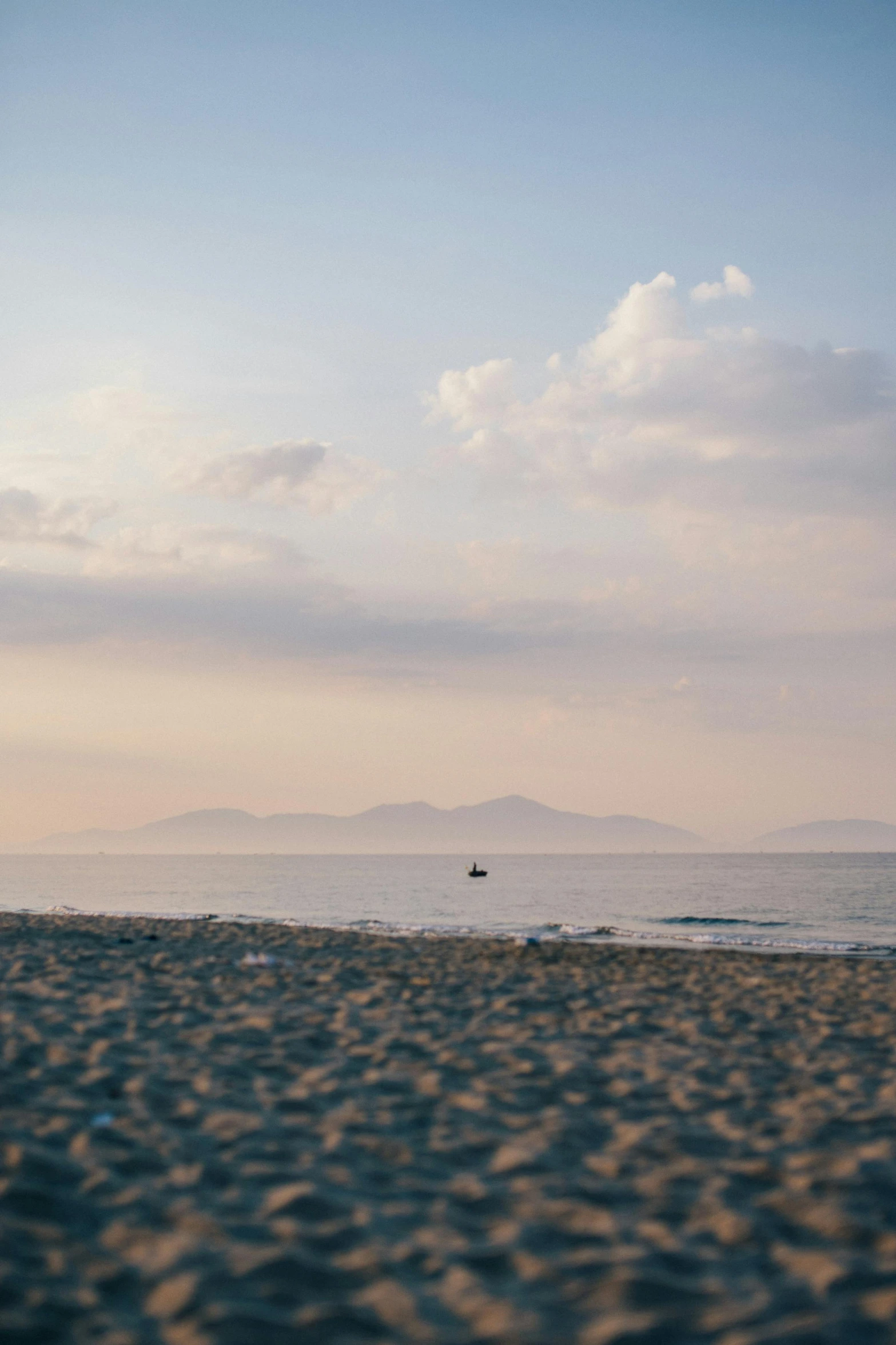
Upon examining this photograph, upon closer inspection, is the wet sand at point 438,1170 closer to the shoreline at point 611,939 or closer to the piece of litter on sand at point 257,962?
the piece of litter on sand at point 257,962

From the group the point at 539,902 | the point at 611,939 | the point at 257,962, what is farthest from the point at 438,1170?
the point at 539,902

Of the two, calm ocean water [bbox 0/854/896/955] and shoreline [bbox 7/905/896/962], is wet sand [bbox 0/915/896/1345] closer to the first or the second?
shoreline [bbox 7/905/896/962]

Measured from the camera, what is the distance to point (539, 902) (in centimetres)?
4934

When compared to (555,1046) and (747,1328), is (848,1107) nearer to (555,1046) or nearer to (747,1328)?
(555,1046)

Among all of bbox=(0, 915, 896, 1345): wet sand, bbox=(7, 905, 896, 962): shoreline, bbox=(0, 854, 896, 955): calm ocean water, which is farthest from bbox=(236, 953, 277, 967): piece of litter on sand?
bbox=(0, 854, 896, 955): calm ocean water

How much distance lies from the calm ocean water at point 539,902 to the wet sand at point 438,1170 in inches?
551

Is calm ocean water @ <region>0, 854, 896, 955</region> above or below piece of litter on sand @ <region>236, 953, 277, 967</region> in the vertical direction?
below

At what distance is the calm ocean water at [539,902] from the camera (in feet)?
94.7

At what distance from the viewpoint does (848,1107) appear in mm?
7270

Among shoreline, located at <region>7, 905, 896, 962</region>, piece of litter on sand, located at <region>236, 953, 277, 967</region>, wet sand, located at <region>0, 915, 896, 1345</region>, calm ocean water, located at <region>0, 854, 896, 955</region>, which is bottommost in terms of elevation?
calm ocean water, located at <region>0, 854, 896, 955</region>

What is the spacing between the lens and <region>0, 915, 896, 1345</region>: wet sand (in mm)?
4258

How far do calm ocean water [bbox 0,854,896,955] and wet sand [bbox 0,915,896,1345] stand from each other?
46.0 ft

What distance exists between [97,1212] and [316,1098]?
221 centimetres

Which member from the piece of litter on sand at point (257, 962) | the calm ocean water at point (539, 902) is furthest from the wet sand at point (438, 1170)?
the calm ocean water at point (539, 902)
